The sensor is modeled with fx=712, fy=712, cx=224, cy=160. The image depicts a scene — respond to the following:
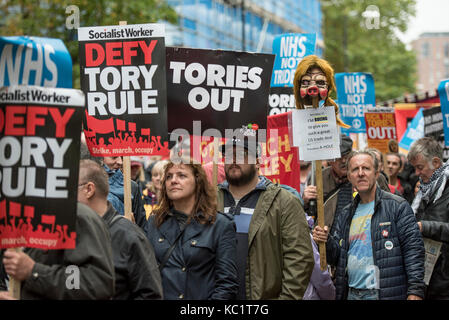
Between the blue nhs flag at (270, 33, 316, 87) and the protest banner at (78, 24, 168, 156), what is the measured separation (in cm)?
369

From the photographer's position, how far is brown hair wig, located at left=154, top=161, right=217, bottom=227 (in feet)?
15.9

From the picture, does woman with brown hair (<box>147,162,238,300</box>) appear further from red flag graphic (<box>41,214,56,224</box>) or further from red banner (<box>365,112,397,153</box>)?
red banner (<box>365,112,397,153</box>)

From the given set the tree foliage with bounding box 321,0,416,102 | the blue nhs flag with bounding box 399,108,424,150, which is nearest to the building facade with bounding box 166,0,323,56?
the tree foliage with bounding box 321,0,416,102

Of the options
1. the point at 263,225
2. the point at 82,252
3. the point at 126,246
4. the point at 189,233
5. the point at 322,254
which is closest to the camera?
the point at 82,252

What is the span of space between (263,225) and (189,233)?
597 millimetres

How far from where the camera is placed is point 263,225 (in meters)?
5.06

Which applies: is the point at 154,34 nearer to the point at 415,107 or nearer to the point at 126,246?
the point at 126,246

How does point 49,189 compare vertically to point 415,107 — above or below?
below

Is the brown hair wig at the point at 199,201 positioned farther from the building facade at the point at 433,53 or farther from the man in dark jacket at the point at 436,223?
the building facade at the point at 433,53

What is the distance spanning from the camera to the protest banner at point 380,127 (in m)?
9.81

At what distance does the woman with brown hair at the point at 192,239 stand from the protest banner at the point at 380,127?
531 cm

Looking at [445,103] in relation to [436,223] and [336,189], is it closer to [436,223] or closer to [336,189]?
[336,189]

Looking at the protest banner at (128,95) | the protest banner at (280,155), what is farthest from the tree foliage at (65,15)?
the protest banner at (128,95)

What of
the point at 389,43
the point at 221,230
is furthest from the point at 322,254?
the point at 389,43
